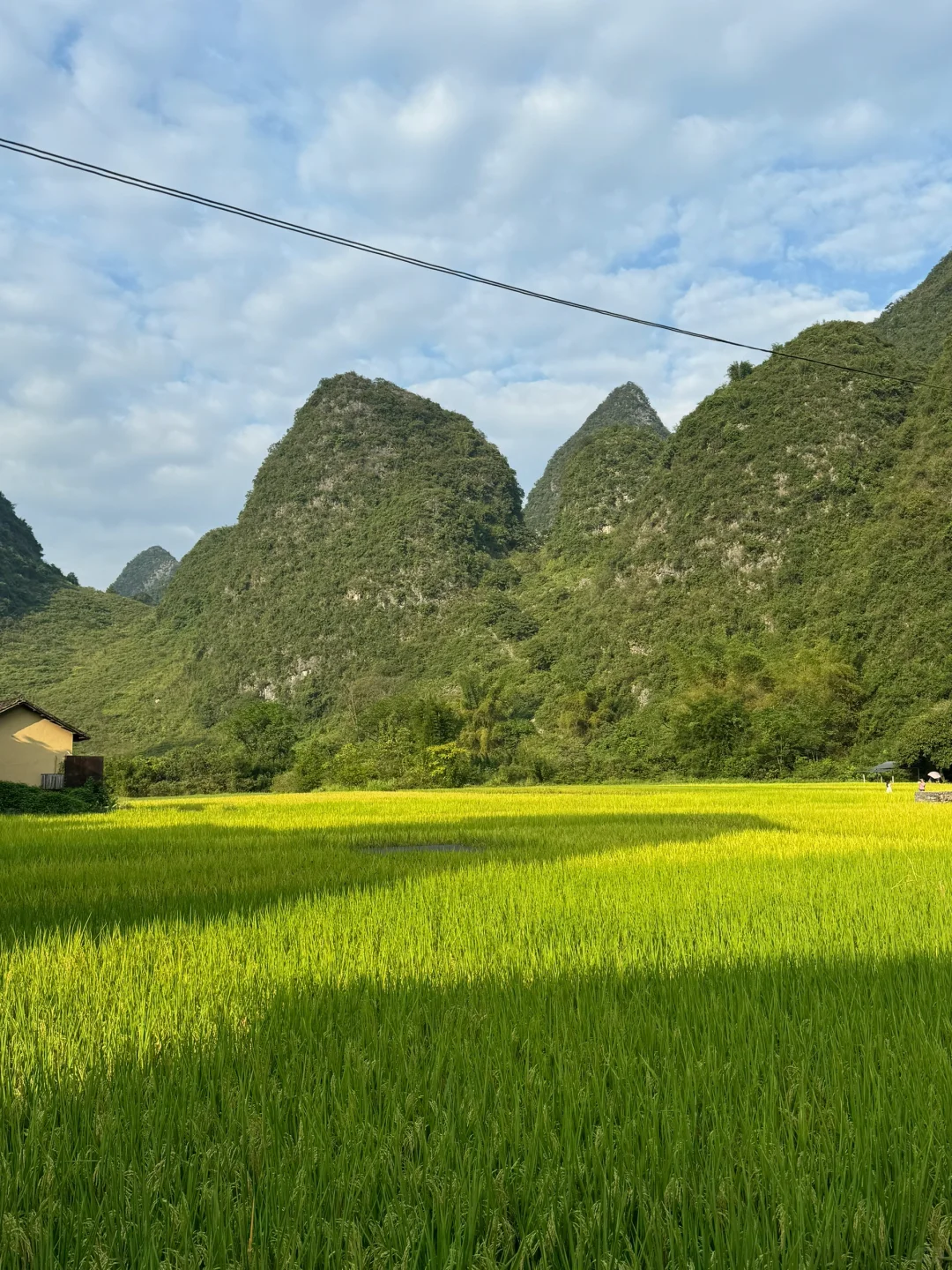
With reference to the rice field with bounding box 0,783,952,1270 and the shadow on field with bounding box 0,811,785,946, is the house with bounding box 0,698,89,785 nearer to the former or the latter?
the shadow on field with bounding box 0,811,785,946

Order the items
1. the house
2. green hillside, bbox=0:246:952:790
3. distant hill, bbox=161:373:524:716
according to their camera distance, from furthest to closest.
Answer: distant hill, bbox=161:373:524:716 < green hillside, bbox=0:246:952:790 < the house

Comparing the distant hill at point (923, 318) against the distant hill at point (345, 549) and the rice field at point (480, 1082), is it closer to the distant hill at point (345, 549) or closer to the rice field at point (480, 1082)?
the distant hill at point (345, 549)

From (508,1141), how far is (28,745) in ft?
87.9

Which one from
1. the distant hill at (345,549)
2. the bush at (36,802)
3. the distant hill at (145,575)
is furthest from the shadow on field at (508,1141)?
the distant hill at (145,575)

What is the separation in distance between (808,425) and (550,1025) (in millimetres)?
82517

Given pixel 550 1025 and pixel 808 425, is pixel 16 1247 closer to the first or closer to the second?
pixel 550 1025

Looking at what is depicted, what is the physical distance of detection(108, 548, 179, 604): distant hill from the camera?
189875mm

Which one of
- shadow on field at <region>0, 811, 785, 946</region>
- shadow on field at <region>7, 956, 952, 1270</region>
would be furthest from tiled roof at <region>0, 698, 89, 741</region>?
shadow on field at <region>7, 956, 952, 1270</region>

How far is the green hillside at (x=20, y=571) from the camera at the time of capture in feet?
382

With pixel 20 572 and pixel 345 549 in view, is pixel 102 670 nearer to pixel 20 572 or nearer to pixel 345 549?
pixel 20 572

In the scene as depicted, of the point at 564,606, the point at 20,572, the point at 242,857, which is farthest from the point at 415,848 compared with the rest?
the point at 20,572

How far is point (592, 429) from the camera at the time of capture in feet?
472

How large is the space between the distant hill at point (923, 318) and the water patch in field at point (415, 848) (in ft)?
308

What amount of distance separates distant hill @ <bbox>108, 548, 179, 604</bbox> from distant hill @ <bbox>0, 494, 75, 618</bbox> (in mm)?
54636
